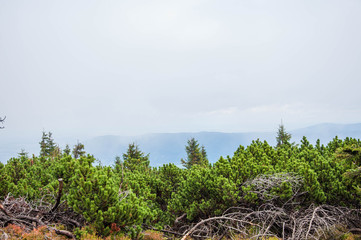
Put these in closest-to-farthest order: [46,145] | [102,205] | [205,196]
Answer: [102,205] → [205,196] → [46,145]

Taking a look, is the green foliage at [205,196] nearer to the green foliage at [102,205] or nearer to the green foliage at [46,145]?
the green foliage at [102,205]

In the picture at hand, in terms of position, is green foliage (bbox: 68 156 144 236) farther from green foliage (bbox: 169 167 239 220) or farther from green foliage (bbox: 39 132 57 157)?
green foliage (bbox: 39 132 57 157)

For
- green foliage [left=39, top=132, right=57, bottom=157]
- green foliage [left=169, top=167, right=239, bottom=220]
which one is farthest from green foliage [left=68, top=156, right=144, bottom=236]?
green foliage [left=39, top=132, right=57, bottom=157]

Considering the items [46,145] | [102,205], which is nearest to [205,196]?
[102,205]

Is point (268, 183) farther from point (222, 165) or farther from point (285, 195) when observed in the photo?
point (222, 165)

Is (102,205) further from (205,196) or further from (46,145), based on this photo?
(46,145)

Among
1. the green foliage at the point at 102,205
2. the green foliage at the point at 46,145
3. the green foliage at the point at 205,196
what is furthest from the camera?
the green foliage at the point at 46,145

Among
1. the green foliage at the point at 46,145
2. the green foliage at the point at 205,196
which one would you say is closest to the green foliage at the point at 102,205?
the green foliage at the point at 205,196

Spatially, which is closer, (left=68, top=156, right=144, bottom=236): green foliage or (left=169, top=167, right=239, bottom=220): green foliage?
(left=68, top=156, right=144, bottom=236): green foliage

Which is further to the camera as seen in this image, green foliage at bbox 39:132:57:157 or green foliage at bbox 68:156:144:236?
green foliage at bbox 39:132:57:157

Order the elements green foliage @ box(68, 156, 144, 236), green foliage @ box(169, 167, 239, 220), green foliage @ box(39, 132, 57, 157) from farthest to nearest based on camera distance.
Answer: green foliage @ box(39, 132, 57, 157) < green foliage @ box(169, 167, 239, 220) < green foliage @ box(68, 156, 144, 236)

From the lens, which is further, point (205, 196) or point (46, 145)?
point (46, 145)

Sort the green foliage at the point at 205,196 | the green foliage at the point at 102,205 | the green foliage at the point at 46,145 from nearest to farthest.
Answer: the green foliage at the point at 102,205 → the green foliage at the point at 205,196 → the green foliage at the point at 46,145

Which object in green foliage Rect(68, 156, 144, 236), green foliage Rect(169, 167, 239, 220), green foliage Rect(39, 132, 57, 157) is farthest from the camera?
green foliage Rect(39, 132, 57, 157)
